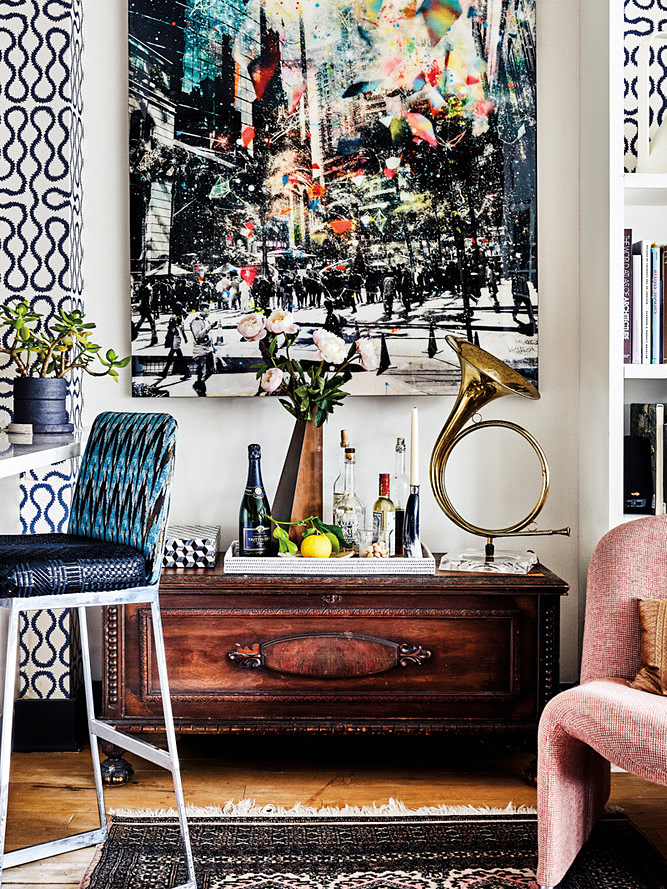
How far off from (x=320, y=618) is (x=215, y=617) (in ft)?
0.98

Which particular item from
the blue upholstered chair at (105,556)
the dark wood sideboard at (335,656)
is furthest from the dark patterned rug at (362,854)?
the dark wood sideboard at (335,656)

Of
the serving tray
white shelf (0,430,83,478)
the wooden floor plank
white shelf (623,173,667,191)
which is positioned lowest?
the wooden floor plank

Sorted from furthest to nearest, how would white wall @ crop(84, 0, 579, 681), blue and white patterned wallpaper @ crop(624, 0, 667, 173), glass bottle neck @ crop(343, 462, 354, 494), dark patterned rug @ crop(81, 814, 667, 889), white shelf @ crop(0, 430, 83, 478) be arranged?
white wall @ crop(84, 0, 579, 681) → blue and white patterned wallpaper @ crop(624, 0, 667, 173) → glass bottle neck @ crop(343, 462, 354, 494) → dark patterned rug @ crop(81, 814, 667, 889) → white shelf @ crop(0, 430, 83, 478)

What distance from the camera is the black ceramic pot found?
7.97 ft

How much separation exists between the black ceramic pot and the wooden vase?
27.6 inches

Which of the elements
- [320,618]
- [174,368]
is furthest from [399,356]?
[320,618]

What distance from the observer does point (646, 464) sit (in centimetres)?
260

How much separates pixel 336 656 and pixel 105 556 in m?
0.88

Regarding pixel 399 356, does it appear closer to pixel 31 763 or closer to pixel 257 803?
pixel 257 803

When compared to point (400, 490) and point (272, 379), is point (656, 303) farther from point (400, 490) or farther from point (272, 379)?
point (272, 379)

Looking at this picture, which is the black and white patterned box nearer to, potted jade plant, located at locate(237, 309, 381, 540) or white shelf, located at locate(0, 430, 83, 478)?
potted jade plant, located at locate(237, 309, 381, 540)

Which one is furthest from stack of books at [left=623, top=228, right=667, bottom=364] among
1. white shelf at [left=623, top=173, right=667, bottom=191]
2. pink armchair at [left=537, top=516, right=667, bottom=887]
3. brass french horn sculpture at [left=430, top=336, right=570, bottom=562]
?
pink armchair at [left=537, top=516, right=667, bottom=887]

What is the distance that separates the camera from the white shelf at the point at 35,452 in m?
1.84

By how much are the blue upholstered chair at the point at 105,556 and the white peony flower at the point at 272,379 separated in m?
0.55
